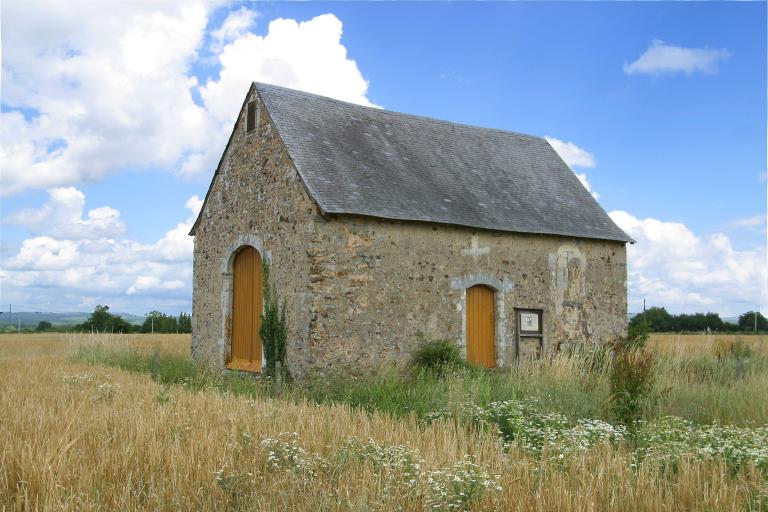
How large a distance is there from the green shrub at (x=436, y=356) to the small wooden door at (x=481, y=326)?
3.63 ft

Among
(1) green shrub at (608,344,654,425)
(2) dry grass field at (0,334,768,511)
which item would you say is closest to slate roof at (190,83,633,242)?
(1) green shrub at (608,344,654,425)

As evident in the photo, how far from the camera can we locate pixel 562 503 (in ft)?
15.2

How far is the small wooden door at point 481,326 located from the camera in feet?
50.3

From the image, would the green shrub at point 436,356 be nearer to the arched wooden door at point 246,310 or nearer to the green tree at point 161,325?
the arched wooden door at point 246,310

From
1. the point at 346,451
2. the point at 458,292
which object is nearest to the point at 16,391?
the point at 346,451

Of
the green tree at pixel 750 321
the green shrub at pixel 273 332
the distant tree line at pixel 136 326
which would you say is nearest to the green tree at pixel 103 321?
the distant tree line at pixel 136 326

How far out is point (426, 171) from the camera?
16.4m

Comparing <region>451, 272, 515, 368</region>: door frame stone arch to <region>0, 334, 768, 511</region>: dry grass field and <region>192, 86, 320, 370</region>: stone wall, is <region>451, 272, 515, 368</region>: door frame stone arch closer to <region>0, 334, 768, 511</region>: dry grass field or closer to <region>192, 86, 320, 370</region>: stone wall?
<region>192, 86, 320, 370</region>: stone wall

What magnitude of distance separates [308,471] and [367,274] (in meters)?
8.27

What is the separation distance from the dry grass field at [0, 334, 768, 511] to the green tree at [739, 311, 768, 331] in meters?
48.2

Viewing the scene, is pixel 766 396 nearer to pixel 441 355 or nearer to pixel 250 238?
pixel 441 355

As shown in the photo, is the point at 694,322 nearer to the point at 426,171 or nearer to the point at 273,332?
the point at 426,171

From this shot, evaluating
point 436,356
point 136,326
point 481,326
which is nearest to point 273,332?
point 436,356

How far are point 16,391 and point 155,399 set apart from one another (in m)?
2.37
